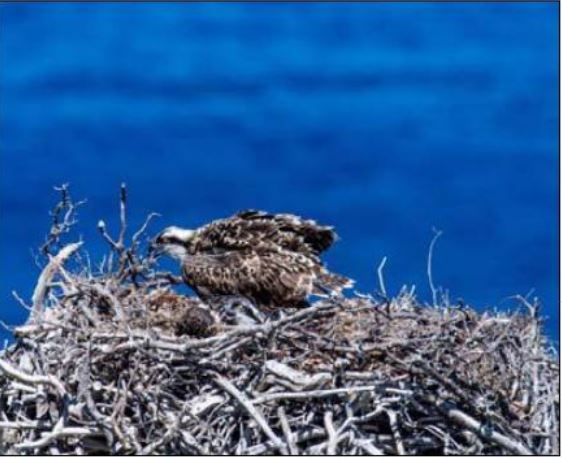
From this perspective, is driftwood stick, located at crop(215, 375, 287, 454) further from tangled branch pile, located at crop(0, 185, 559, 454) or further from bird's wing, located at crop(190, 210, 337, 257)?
bird's wing, located at crop(190, 210, 337, 257)

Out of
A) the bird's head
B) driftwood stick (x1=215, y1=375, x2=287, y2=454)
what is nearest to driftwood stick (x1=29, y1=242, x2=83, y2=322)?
the bird's head

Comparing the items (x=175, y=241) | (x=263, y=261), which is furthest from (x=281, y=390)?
(x=175, y=241)

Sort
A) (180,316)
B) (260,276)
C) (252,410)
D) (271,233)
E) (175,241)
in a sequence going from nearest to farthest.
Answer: (252,410) → (180,316) → (260,276) → (271,233) → (175,241)

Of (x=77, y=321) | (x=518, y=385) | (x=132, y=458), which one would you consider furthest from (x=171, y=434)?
(x=518, y=385)

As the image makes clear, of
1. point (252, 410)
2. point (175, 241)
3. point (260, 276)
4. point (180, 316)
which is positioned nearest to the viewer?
point (252, 410)

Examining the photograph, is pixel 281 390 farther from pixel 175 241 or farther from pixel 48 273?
pixel 175 241

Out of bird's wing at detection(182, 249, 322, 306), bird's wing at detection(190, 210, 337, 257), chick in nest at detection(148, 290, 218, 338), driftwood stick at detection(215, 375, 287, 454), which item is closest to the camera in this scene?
driftwood stick at detection(215, 375, 287, 454)

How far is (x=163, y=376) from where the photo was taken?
11328 mm

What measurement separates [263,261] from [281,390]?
144cm

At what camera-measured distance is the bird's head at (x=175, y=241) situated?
13125 millimetres

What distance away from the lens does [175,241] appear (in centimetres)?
1322

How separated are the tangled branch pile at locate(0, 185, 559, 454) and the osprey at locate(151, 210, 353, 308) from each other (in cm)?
92

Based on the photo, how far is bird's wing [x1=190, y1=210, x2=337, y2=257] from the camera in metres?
12.7

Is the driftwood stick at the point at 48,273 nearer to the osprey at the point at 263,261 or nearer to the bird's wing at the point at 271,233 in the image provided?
the osprey at the point at 263,261
